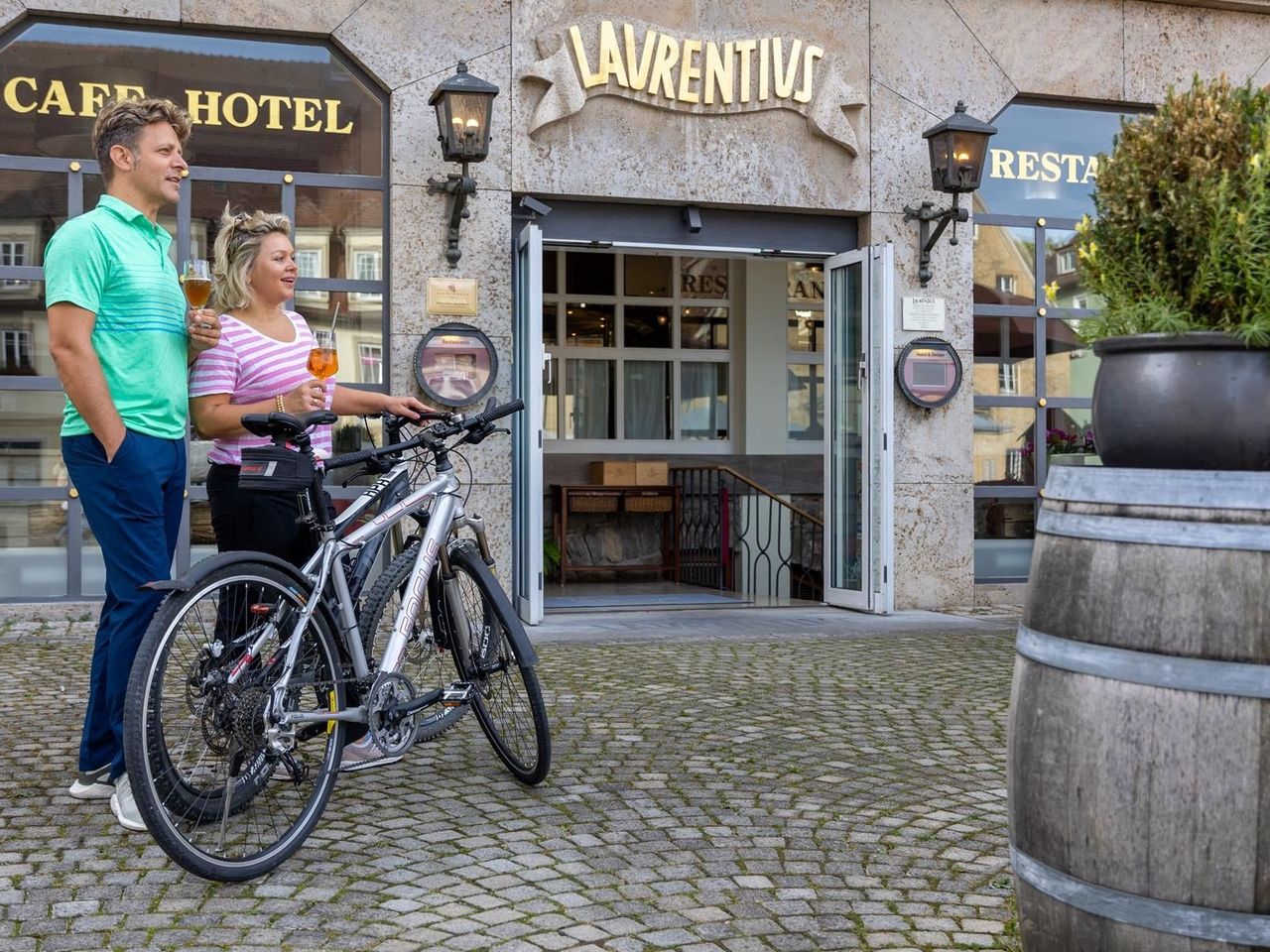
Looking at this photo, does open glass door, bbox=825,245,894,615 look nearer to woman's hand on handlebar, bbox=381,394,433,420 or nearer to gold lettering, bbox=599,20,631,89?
gold lettering, bbox=599,20,631,89

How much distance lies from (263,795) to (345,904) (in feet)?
1.76

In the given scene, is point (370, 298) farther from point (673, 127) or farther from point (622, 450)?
point (622, 450)

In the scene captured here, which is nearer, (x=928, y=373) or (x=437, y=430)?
(x=437, y=430)

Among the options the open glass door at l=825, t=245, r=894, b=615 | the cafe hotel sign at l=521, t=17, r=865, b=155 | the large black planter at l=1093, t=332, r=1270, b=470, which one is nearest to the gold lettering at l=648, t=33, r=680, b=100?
the cafe hotel sign at l=521, t=17, r=865, b=155

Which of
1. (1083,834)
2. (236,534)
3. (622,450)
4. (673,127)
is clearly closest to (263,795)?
(236,534)

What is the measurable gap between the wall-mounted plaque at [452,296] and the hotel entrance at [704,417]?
31cm

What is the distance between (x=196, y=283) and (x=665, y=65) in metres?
5.44

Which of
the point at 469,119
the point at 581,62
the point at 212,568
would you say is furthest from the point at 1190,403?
the point at 581,62

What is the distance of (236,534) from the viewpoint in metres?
3.82

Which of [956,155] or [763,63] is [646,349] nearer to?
[763,63]

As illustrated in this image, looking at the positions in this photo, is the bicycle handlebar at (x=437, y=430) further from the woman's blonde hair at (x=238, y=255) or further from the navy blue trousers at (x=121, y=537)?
the woman's blonde hair at (x=238, y=255)

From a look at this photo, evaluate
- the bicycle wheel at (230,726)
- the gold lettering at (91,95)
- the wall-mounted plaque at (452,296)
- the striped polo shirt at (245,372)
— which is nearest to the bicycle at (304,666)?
the bicycle wheel at (230,726)

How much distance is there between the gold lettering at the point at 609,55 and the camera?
8258 millimetres

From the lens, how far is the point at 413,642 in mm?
3697
